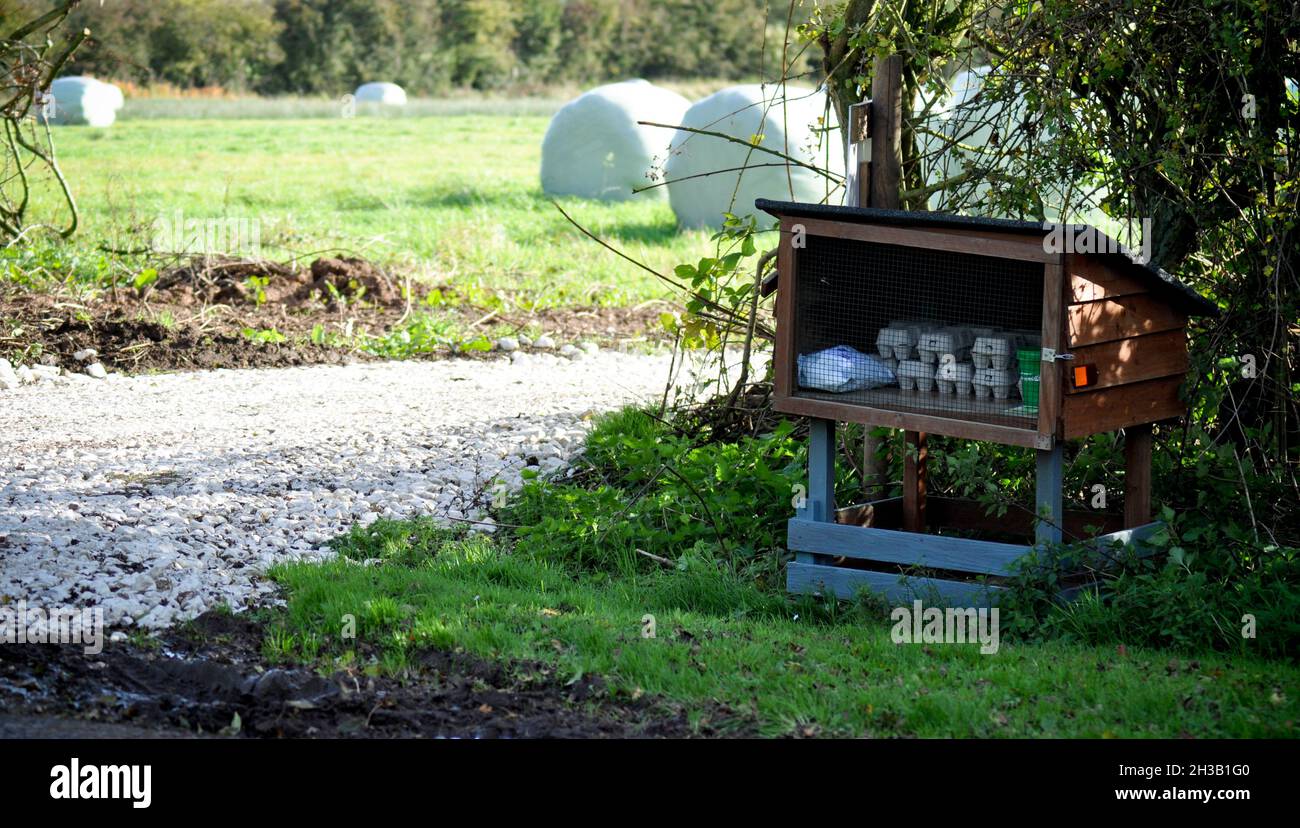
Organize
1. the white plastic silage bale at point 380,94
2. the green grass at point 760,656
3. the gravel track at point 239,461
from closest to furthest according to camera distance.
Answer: the green grass at point 760,656 < the gravel track at point 239,461 < the white plastic silage bale at point 380,94

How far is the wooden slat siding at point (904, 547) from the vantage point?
519 cm

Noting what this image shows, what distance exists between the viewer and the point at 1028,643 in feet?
15.9

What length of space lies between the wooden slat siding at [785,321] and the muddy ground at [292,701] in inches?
67.6

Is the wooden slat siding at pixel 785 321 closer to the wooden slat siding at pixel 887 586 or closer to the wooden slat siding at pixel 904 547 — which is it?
the wooden slat siding at pixel 904 547

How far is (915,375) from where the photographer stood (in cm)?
550

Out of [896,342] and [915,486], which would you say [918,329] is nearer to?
[896,342]

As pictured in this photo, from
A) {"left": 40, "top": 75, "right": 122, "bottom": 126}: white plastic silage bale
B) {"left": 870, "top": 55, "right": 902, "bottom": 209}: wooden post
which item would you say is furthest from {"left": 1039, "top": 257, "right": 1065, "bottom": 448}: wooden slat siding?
{"left": 40, "top": 75, "right": 122, "bottom": 126}: white plastic silage bale

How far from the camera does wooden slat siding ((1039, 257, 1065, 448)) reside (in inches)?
189

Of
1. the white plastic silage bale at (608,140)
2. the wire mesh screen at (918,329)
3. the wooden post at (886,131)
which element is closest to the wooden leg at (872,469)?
the wire mesh screen at (918,329)

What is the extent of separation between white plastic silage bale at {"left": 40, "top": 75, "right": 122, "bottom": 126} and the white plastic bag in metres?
31.1
